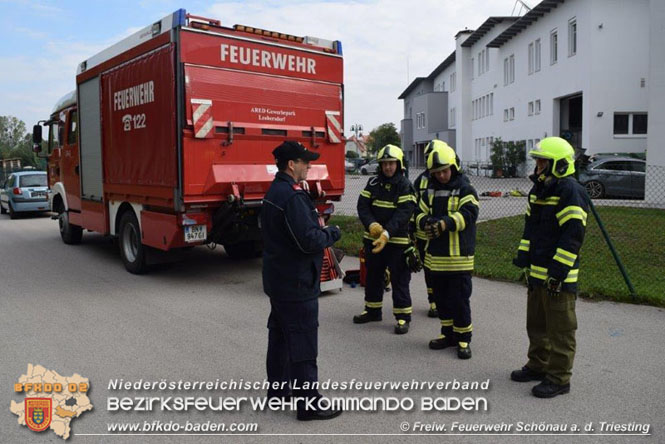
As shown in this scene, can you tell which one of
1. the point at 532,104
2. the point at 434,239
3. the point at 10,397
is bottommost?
the point at 10,397

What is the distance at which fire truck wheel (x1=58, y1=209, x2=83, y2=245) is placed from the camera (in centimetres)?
1282

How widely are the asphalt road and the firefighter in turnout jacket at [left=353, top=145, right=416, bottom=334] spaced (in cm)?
44

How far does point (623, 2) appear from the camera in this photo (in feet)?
84.9

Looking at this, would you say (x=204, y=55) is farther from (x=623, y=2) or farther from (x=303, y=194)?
(x=623, y=2)

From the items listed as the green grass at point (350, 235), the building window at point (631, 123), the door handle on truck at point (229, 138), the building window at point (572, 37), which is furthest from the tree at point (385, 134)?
the door handle on truck at point (229, 138)

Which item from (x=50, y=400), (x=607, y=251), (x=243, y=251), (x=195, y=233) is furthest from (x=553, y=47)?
(x=50, y=400)

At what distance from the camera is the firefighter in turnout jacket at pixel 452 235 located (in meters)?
5.37

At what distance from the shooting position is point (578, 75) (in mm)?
27500

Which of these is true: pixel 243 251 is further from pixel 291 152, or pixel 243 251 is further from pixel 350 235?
pixel 291 152

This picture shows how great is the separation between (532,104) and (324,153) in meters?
27.7

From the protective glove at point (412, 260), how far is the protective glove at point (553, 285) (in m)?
1.91

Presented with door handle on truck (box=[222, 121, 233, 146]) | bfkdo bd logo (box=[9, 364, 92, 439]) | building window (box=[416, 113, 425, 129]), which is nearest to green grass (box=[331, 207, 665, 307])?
door handle on truck (box=[222, 121, 233, 146])

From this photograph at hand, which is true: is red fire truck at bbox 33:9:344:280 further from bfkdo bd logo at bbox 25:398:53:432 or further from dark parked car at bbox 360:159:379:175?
dark parked car at bbox 360:159:379:175

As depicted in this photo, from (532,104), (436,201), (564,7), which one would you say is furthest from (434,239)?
(532,104)
